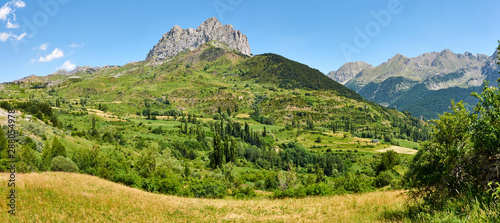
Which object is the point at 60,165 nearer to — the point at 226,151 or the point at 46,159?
the point at 46,159

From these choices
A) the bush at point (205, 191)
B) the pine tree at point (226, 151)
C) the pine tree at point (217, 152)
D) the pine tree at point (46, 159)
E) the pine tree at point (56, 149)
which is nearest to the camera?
the bush at point (205, 191)

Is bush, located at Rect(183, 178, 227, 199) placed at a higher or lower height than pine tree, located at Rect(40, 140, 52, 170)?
lower

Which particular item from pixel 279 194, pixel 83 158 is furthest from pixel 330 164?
pixel 83 158

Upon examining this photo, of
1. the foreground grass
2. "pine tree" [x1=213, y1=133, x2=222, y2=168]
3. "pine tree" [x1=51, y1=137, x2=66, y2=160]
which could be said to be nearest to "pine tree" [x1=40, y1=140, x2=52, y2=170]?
"pine tree" [x1=51, y1=137, x2=66, y2=160]

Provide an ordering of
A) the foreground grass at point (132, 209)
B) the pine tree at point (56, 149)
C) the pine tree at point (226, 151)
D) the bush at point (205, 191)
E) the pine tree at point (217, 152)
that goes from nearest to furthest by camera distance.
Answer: the foreground grass at point (132, 209), the bush at point (205, 191), the pine tree at point (56, 149), the pine tree at point (217, 152), the pine tree at point (226, 151)

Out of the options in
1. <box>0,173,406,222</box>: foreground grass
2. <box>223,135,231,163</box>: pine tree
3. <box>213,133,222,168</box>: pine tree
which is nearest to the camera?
<box>0,173,406,222</box>: foreground grass

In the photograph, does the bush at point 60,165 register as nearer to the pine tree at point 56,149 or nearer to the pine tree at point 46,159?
the pine tree at point 46,159

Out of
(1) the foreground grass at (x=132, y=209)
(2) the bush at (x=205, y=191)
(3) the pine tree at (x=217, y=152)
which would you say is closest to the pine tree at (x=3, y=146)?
(1) the foreground grass at (x=132, y=209)

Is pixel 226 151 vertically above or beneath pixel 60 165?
beneath

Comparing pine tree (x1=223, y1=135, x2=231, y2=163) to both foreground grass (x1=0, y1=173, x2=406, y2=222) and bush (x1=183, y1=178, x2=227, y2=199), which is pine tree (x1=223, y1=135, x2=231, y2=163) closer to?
bush (x1=183, y1=178, x2=227, y2=199)

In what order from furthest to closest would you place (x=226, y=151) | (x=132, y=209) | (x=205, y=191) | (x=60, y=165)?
(x=226, y=151) < (x=60, y=165) < (x=205, y=191) < (x=132, y=209)

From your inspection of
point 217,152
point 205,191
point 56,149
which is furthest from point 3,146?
point 217,152

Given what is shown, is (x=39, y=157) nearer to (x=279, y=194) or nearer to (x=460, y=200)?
(x=279, y=194)

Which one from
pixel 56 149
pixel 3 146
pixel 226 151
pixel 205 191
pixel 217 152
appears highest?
pixel 3 146
